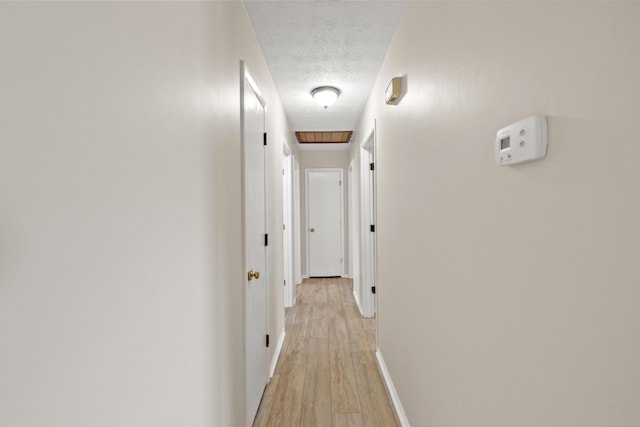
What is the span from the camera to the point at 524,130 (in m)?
0.76

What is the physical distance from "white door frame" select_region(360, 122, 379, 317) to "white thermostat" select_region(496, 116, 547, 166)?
283 cm

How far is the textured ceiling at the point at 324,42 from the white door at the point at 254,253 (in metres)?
0.42

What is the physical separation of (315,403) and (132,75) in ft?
7.26

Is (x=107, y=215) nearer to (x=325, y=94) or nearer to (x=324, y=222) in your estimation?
(x=325, y=94)

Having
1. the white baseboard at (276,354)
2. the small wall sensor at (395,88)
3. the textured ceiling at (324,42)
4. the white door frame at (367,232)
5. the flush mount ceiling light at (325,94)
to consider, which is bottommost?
the white baseboard at (276,354)

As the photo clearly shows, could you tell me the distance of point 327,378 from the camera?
2537 mm

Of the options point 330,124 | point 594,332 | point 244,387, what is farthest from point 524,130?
point 330,124

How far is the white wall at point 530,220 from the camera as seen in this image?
1.81 feet

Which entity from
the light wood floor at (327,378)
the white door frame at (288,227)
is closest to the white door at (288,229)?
the white door frame at (288,227)

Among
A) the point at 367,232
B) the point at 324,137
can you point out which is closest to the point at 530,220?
the point at 367,232

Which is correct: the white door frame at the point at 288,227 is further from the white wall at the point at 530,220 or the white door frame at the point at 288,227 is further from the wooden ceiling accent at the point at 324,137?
the white wall at the point at 530,220

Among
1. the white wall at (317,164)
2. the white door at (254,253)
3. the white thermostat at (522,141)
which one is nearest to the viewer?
the white thermostat at (522,141)

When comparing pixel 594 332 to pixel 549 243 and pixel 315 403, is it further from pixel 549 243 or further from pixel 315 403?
pixel 315 403

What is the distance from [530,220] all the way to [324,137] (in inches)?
177
